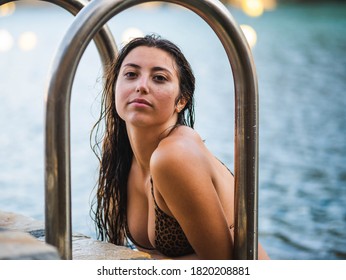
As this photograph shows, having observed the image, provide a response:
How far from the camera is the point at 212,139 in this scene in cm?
873

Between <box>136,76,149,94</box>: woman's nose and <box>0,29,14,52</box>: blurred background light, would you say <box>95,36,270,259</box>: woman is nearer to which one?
<box>136,76,149,94</box>: woman's nose

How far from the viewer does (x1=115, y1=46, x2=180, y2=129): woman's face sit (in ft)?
6.04

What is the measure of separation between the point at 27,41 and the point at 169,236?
26700 millimetres

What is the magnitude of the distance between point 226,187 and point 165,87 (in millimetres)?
342

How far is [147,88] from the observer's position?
5.99 feet

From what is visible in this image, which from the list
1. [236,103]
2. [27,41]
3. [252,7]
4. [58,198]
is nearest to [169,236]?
[236,103]

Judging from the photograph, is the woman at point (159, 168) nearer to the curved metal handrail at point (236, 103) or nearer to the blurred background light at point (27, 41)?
the curved metal handrail at point (236, 103)

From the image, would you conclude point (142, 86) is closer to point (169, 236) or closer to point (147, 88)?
point (147, 88)

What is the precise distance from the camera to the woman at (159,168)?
1.79 metres

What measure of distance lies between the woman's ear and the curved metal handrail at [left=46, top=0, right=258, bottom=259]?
408 millimetres

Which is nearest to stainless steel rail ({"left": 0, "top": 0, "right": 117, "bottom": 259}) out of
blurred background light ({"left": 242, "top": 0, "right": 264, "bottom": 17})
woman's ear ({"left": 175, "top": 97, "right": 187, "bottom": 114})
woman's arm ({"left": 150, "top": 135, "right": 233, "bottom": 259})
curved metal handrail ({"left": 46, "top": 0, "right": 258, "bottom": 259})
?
curved metal handrail ({"left": 46, "top": 0, "right": 258, "bottom": 259})

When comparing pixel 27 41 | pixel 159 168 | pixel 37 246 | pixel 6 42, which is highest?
pixel 27 41

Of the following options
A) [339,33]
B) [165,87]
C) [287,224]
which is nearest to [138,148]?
[165,87]

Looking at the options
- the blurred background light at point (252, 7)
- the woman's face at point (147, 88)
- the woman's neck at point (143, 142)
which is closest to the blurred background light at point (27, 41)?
the blurred background light at point (252, 7)
